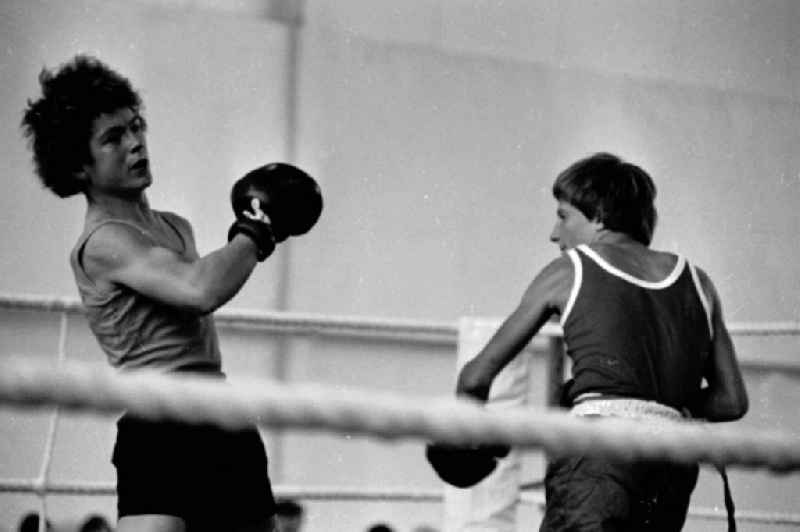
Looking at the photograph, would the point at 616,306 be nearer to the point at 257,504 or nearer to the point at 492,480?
the point at 257,504

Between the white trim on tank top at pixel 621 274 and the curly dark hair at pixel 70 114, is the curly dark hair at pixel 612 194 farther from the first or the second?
the curly dark hair at pixel 70 114

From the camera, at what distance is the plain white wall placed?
133 inches

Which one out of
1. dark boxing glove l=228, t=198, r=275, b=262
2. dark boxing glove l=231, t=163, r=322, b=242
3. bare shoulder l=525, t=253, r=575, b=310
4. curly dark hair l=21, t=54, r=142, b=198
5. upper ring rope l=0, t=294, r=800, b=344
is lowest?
upper ring rope l=0, t=294, r=800, b=344

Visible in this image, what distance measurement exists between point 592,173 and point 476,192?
249cm

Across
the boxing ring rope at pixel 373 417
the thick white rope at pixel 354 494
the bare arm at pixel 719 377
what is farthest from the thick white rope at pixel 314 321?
the boxing ring rope at pixel 373 417

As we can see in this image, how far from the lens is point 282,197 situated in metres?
1.25

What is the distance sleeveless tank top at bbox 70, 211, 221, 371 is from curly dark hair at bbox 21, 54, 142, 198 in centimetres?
8

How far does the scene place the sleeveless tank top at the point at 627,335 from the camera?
1.17 meters

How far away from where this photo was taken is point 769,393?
3926 millimetres

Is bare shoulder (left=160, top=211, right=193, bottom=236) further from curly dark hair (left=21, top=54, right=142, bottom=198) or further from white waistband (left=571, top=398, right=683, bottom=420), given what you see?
white waistband (left=571, top=398, right=683, bottom=420)

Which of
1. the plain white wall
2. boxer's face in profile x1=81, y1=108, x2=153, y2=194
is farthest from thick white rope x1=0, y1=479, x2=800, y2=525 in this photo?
the plain white wall

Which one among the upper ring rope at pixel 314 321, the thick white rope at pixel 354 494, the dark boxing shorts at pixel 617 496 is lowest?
the thick white rope at pixel 354 494

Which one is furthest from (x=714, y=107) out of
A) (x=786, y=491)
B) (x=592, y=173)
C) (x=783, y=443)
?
(x=783, y=443)

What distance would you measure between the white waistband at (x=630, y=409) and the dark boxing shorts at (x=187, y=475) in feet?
1.10
